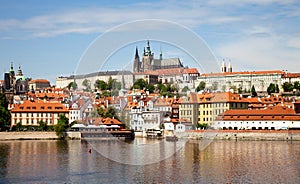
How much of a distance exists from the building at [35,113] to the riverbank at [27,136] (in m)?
5.36

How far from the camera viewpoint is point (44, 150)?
106 ft

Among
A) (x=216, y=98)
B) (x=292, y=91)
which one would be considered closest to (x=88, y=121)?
(x=216, y=98)

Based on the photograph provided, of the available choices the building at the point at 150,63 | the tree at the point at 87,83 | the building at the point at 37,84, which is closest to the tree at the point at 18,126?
the tree at the point at 87,83

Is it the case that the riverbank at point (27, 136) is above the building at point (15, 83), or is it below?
below

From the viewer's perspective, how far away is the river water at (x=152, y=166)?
792 inches

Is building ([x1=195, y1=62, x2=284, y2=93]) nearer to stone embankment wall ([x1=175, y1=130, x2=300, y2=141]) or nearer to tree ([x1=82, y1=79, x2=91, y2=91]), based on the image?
tree ([x1=82, y1=79, x2=91, y2=91])

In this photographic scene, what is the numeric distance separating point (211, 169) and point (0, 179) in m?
7.49

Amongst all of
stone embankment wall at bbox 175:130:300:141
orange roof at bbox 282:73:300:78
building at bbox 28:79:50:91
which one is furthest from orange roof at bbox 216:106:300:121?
building at bbox 28:79:50:91

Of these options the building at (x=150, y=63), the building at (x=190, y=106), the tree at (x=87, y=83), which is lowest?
the building at (x=190, y=106)

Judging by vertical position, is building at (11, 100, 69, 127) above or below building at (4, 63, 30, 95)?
below

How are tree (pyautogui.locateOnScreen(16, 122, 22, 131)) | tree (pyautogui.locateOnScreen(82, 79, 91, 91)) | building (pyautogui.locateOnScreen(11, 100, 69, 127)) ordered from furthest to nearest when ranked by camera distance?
1. tree (pyautogui.locateOnScreen(82, 79, 91, 91))
2. building (pyautogui.locateOnScreen(11, 100, 69, 127))
3. tree (pyautogui.locateOnScreen(16, 122, 22, 131))

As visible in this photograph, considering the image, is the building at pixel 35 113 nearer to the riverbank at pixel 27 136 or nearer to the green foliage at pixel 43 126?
the green foliage at pixel 43 126

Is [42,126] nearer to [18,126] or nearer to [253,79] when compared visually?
[18,126]

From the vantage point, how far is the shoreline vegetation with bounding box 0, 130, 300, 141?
41.1 m
